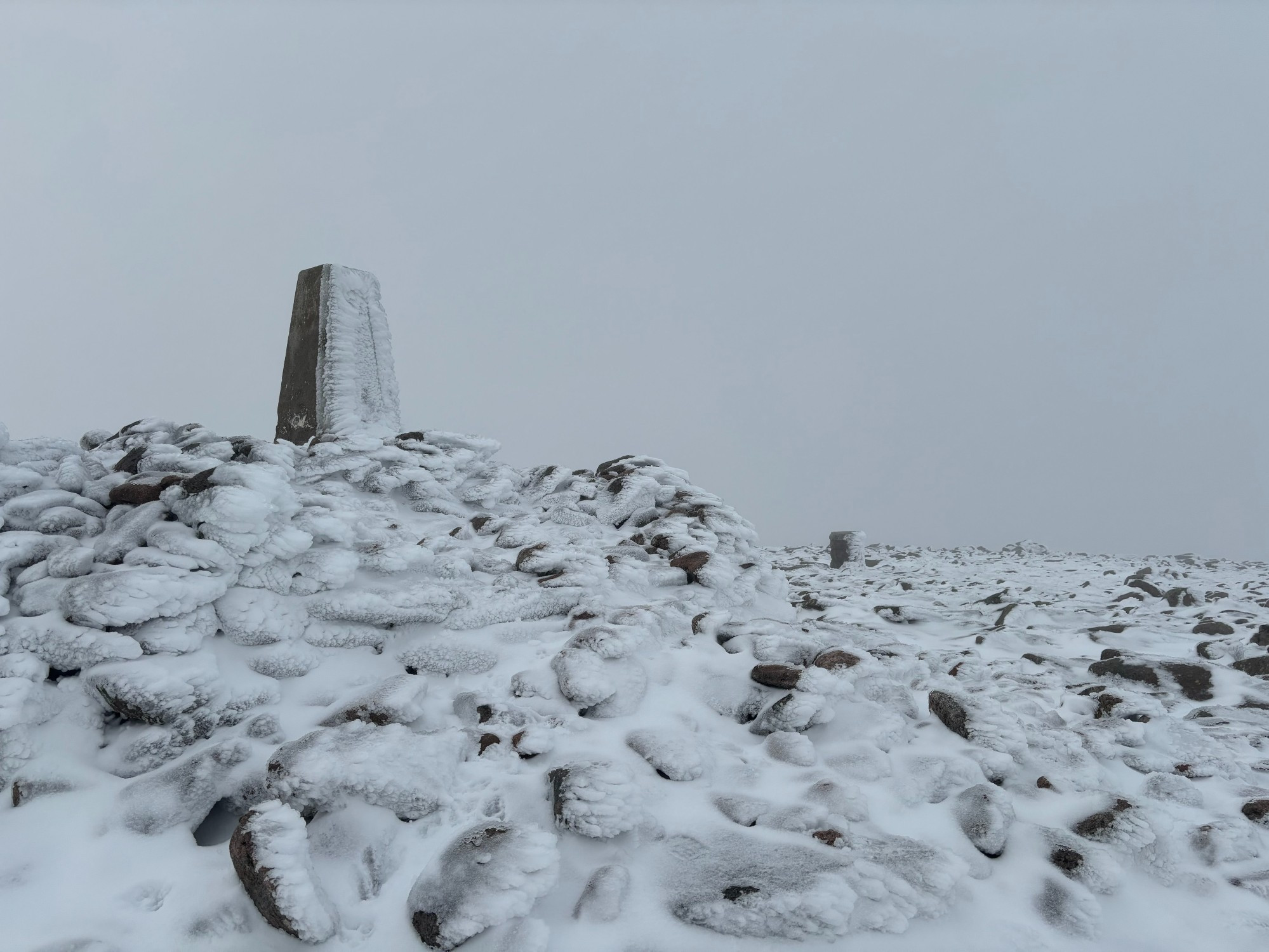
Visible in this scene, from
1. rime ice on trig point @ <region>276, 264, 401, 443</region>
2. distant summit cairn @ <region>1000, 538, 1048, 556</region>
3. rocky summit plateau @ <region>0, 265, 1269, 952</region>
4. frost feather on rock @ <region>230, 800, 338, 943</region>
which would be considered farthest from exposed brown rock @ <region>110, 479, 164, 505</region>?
distant summit cairn @ <region>1000, 538, 1048, 556</region>

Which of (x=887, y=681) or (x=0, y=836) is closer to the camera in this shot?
(x=0, y=836)

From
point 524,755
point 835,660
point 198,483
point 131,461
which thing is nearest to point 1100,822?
point 835,660

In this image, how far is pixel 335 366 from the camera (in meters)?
7.18

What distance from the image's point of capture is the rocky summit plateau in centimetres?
179

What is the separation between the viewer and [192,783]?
2158 mm

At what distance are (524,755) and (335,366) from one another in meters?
5.92

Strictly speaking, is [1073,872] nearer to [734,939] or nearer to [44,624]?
[734,939]

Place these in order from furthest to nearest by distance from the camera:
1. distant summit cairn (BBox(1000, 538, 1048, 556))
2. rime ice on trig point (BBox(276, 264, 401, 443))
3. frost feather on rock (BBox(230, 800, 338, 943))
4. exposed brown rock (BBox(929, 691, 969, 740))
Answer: distant summit cairn (BBox(1000, 538, 1048, 556))
rime ice on trig point (BBox(276, 264, 401, 443))
exposed brown rock (BBox(929, 691, 969, 740))
frost feather on rock (BBox(230, 800, 338, 943))

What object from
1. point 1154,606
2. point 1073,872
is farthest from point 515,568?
point 1154,606

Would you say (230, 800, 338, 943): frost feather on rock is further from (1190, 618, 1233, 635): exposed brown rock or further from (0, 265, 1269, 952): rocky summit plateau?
(1190, 618, 1233, 635): exposed brown rock

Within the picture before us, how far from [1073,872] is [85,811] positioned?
2.93 meters

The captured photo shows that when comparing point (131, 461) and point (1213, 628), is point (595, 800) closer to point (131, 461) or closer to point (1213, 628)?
point (131, 461)

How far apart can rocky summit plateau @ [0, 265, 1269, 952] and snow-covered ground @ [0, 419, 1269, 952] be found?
1 centimetres

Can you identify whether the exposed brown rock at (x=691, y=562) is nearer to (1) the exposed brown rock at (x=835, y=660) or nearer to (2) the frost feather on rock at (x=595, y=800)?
(1) the exposed brown rock at (x=835, y=660)
